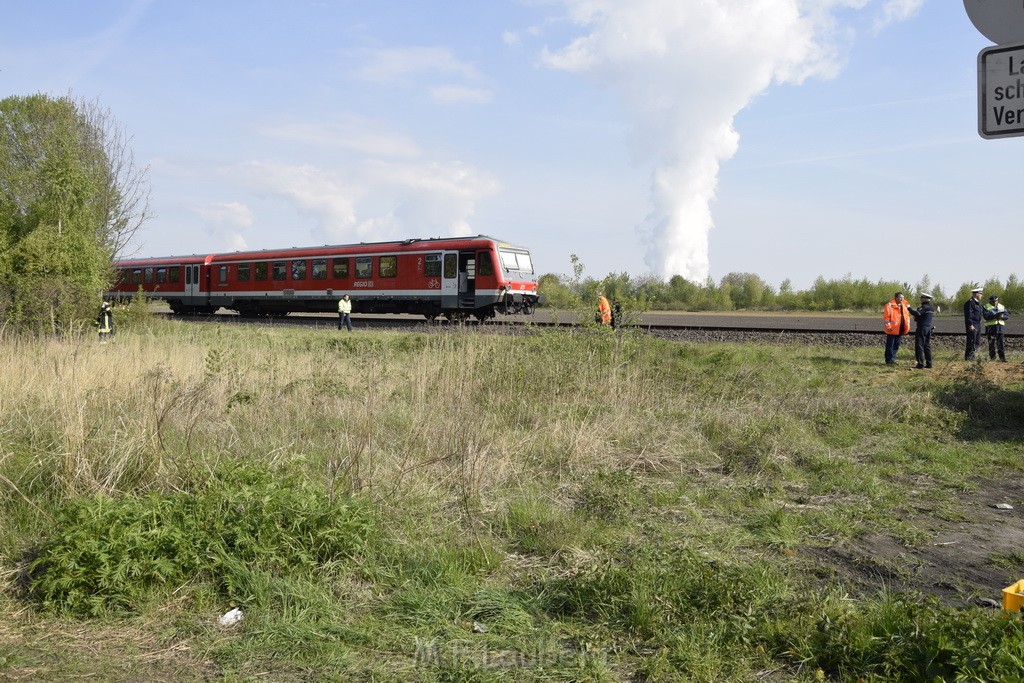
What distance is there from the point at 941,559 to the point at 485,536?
2890 millimetres

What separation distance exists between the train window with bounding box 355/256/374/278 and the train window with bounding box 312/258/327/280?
165cm

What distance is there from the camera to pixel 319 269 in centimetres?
2814

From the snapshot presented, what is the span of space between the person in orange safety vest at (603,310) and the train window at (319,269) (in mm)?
17327

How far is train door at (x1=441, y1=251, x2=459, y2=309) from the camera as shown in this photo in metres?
24.3

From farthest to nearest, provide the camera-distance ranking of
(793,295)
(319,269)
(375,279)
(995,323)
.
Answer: (793,295), (319,269), (375,279), (995,323)

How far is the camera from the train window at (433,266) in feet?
80.9

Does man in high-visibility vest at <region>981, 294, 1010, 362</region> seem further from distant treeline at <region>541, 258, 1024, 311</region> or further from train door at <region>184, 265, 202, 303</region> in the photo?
train door at <region>184, 265, 202, 303</region>

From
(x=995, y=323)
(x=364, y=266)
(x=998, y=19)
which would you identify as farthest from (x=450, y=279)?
(x=998, y=19)

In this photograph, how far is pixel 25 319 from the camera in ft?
49.4

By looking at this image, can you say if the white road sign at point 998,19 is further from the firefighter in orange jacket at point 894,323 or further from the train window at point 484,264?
the train window at point 484,264

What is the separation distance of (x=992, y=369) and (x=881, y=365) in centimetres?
183

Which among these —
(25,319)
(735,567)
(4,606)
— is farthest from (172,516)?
(25,319)

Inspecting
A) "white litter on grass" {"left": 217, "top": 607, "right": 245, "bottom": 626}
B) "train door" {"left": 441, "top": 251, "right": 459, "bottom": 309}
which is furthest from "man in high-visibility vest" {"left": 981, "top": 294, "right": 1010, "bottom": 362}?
"white litter on grass" {"left": 217, "top": 607, "right": 245, "bottom": 626}

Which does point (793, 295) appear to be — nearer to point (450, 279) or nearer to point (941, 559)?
point (450, 279)
